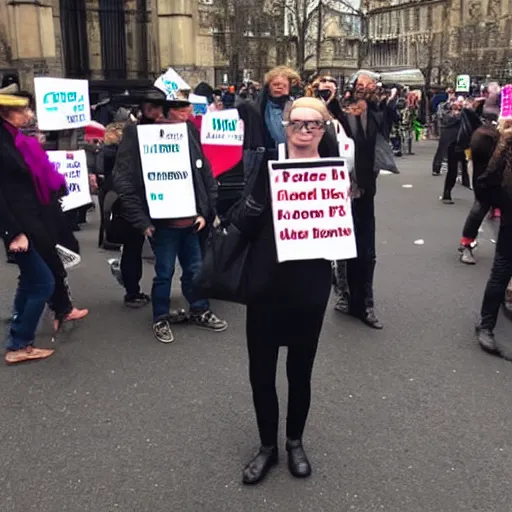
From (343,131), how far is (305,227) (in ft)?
7.97

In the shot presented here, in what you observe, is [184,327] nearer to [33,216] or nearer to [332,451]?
[33,216]

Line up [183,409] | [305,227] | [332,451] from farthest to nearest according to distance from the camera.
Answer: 1. [183,409]
2. [332,451]
3. [305,227]

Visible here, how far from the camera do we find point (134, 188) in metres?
4.99

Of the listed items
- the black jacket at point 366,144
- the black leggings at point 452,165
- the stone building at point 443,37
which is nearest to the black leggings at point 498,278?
the black jacket at point 366,144

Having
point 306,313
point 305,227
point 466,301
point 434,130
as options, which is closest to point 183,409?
point 306,313

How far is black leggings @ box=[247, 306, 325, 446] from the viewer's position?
9.97 feet

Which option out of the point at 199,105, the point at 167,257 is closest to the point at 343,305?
the point at 167,257

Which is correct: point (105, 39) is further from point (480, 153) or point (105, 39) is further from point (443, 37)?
point (443, 37)

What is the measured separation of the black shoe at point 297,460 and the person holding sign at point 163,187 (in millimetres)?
1842

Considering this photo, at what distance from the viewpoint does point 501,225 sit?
483 centimetres

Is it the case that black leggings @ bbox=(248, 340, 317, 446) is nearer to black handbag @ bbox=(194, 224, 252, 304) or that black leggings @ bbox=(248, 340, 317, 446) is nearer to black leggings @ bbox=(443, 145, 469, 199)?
black handbag @ bbox=(194, 224, 252, 304)

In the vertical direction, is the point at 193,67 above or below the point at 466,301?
above

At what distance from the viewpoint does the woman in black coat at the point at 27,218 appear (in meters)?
4.33

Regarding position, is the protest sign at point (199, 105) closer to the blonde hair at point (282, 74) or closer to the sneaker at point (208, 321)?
the blonde hair at point (282, 74)
